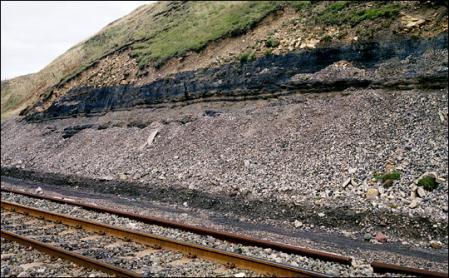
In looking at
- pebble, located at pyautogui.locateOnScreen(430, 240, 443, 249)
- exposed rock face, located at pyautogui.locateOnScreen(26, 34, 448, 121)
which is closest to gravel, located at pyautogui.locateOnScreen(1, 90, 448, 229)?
exposed rock face, located at pyautogui.locateOnScreen(26, 34, 448, 121)

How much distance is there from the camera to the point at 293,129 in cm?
1733

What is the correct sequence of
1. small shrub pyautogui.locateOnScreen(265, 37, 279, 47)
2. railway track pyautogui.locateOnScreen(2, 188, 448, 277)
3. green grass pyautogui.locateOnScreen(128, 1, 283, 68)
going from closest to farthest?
railway track pyautogui.locateOnScreen(2, 188, 448, 277) → small shrub pyautogui.locateOnScreen(265, 37, 279, 47) → green grass pyautogui.locateOnScreen(128, 1, 283, 68)

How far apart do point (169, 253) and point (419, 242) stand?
624 cm

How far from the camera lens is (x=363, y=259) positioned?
934 centimetres

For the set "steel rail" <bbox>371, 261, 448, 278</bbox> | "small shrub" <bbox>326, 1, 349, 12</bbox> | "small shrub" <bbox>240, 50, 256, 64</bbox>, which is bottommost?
"steel rail" <bbox>371, 261, 448, 278</bbox>

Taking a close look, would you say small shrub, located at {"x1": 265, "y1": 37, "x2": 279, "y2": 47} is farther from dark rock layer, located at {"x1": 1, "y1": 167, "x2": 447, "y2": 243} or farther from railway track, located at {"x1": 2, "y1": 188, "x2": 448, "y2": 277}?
railway track, located at {"x1": 2, "y1": 188, "x2": 448, "y2": 277}

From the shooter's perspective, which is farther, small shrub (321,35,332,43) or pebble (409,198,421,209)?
small shrub (321,35,332,43)

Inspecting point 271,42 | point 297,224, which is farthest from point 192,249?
point 271,42

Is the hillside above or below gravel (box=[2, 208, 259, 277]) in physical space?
above

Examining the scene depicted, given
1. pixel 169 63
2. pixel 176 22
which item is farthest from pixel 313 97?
pixel 176 22

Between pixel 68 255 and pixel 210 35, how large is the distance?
2115 centimetres

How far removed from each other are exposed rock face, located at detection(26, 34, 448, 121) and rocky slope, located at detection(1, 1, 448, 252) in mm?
66

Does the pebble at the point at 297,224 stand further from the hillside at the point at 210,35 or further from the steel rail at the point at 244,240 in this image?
the hillside at the point at 210,35

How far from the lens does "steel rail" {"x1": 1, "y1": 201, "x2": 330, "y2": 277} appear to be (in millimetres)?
8203
